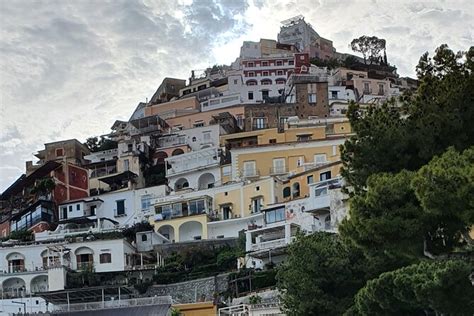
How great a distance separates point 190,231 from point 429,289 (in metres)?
40.9

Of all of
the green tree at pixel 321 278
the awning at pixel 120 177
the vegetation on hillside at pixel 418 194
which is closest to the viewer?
the vegetation on hillside at pixel 418 194

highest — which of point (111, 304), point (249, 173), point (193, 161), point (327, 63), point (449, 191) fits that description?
point (327, 63)

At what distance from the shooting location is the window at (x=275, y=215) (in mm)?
50906

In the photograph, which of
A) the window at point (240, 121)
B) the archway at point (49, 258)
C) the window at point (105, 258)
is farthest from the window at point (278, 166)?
the archway at point (49, 258)

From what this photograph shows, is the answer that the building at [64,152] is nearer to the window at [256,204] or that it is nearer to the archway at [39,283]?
the archway at [39,283]

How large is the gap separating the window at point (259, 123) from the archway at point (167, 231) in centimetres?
1421

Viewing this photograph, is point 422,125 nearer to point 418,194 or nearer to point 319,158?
point 418,194

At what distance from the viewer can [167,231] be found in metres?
58.7

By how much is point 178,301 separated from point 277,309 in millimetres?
11958

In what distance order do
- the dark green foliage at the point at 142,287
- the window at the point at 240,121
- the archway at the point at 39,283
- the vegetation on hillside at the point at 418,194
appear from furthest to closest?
the window at the point at 240,121, the archway at the point at 39,283, the dark green foliage at the point at 142,287, the vegetation on hillside at the point at 418,194

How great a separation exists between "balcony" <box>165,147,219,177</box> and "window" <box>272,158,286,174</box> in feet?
17.3

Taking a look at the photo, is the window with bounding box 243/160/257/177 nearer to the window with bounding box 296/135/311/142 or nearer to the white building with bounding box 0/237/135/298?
the window with bounding box 296/135/311/142

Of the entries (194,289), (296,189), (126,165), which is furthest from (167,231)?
(126,165)

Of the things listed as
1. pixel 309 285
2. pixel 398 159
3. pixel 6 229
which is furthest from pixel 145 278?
pixel 398 159
